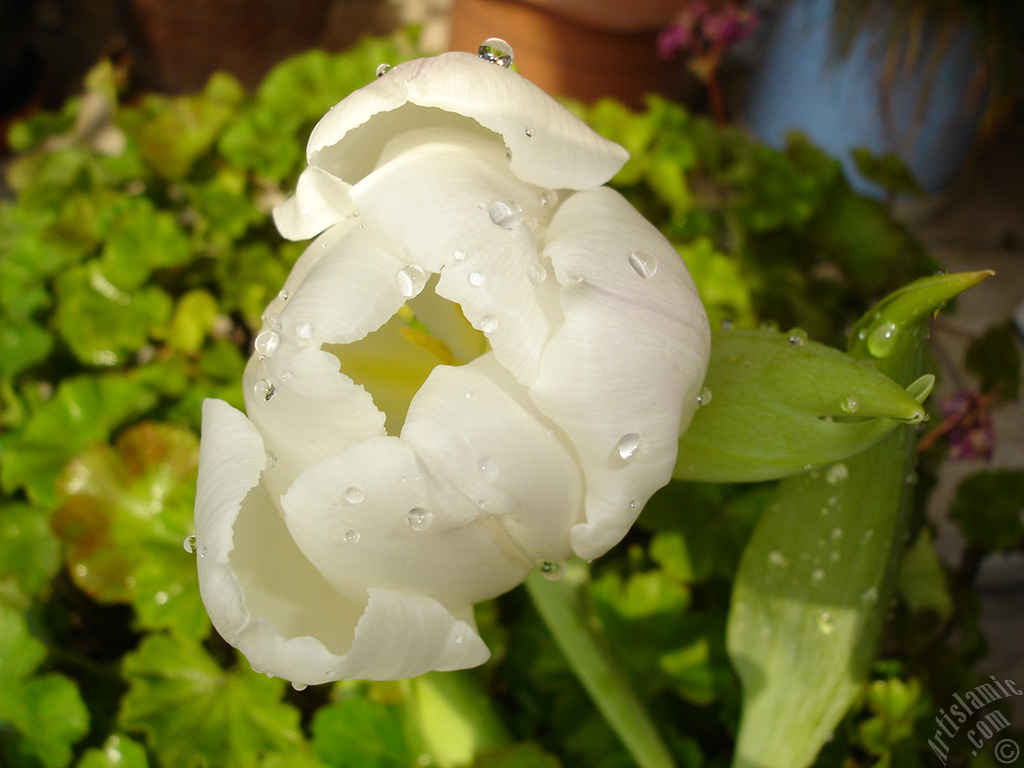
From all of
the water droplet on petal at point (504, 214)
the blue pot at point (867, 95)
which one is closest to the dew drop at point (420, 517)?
the water droplet on petal at point (504, 214)

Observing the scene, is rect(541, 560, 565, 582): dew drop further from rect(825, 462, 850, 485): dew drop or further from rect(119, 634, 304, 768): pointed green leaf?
rect(119, 634, 304, 768): pointed green leaf

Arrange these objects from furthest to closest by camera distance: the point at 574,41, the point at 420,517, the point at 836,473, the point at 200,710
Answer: the point at 574,41 < the point at 200,710 < the point at 836,473 < the point at 420,517

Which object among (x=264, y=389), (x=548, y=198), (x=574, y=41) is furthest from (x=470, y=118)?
(x=574, y=41)

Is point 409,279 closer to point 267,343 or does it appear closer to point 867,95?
point 267,343

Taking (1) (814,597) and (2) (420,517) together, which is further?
(1) (814,597)

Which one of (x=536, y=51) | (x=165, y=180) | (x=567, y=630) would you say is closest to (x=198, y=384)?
(x=165, y=180)

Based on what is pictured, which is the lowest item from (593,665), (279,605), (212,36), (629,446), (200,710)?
(212,36)

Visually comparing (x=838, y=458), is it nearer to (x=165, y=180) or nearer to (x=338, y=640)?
(x=338, y=640)
